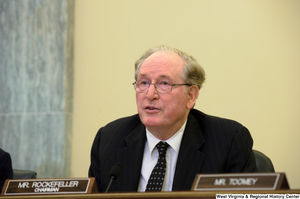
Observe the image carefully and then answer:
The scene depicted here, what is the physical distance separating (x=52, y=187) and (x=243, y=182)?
75cm

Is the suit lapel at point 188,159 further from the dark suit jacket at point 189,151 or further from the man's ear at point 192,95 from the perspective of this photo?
the man's ear at point 192,95

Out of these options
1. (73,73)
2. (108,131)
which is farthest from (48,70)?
(108,131)

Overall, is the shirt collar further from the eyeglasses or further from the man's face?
the eyeglasses

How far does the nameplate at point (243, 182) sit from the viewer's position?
4.15ft

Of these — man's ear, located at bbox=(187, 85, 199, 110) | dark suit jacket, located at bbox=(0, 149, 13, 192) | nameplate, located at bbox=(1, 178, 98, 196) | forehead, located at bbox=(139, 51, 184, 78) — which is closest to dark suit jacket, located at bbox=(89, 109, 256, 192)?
man's ear, located at bbox=(187, 85, 199, 110)

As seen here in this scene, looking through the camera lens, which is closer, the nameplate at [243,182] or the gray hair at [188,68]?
the nameplate at [243,182]

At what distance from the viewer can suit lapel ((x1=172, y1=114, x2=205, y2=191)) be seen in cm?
197

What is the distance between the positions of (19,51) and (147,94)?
2116 mm

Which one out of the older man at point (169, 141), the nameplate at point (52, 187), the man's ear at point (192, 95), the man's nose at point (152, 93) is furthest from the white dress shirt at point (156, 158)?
the nameplate at point (52, 187)

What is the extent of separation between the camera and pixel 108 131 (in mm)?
2389

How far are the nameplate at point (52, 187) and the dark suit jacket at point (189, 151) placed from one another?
565 millimetres

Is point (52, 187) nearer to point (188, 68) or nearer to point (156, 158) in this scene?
point (156, 158)

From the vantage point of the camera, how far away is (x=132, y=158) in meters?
2.15

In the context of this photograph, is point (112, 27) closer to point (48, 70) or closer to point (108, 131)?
point (48, 70)
